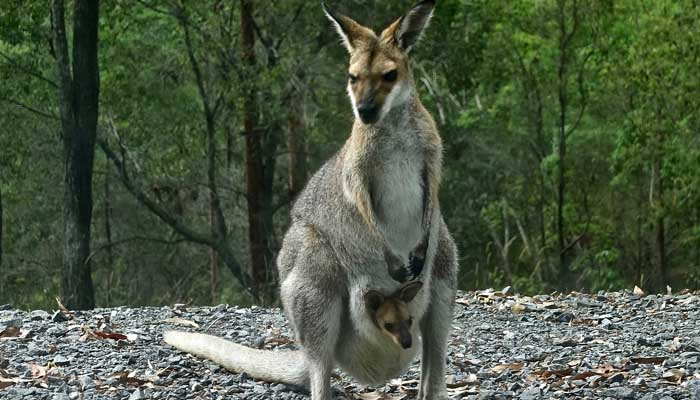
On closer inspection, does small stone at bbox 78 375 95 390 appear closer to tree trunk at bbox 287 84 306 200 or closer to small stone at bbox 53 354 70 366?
small stone at bbox 53 354 70 366

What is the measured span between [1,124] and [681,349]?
21742 millimetres

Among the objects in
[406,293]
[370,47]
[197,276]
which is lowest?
[197,276]

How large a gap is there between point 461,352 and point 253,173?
13.7 meters

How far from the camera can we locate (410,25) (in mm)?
6121

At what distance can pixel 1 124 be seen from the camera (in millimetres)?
26422

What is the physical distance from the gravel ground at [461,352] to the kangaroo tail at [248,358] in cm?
6

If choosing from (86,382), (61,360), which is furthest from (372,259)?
(61,360)

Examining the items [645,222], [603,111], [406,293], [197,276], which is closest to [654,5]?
[603,111]

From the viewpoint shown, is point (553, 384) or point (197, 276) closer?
point (553, 384)

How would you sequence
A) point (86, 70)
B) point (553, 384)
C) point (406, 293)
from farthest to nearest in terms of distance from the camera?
point (86, 70) < point (553, 384) < point (406, 293)

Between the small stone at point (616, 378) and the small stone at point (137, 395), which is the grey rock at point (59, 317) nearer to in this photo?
the small stone at point (137, 395)

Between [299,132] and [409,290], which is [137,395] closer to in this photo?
[409,290]

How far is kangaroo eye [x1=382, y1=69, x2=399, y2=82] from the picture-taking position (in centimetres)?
595

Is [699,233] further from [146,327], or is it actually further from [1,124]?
[146,327]
